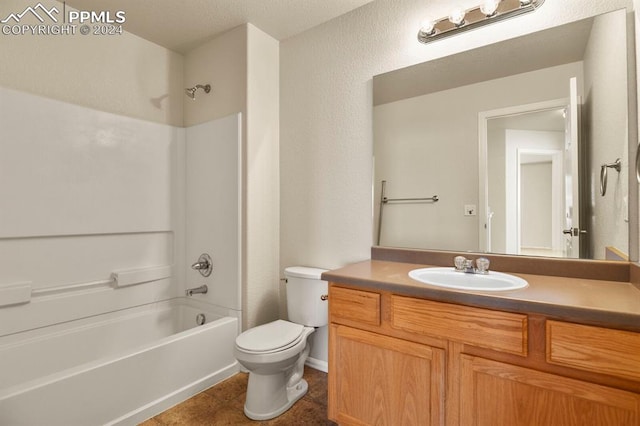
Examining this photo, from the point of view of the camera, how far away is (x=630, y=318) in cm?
91

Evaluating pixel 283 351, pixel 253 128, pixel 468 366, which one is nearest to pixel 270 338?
pixel 283 351

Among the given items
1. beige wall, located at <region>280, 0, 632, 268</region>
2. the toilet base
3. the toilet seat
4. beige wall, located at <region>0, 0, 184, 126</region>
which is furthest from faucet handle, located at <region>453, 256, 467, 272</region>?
beige wall, located at <region>0, 0, 184, 126</region>

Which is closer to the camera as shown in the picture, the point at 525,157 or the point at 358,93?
the point at 525,157

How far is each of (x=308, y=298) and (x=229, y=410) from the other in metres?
0.77

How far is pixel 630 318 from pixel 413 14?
1799 mm

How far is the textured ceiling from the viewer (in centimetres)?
204

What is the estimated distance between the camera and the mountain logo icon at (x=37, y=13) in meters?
1.88

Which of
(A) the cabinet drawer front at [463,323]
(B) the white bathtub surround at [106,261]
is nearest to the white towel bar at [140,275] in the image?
(B) the white bathtub surround at [106,261]

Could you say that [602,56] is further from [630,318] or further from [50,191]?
[50,191]

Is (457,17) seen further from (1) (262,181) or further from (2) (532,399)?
(2) (532,399)

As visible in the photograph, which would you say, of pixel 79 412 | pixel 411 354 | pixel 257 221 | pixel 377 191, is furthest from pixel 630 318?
pixel 79 412

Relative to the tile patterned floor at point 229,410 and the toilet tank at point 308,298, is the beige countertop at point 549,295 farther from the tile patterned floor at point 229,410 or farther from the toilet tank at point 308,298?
the tile patterned floor at point 229,410

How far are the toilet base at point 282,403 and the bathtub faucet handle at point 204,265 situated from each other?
1022mm

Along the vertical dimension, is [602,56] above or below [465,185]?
above
